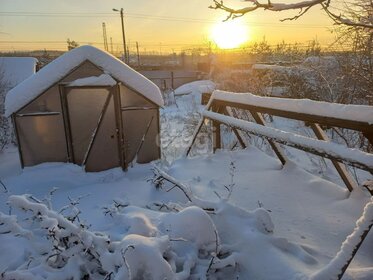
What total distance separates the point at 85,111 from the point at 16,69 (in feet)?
47.8

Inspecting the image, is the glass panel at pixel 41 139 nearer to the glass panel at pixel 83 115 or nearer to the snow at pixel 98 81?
the glass panel at pixel 83 115

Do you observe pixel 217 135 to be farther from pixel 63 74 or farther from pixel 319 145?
pixel 63 74

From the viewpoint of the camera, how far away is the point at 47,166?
709 cm

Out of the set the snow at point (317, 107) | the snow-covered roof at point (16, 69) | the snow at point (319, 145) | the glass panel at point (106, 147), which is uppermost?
the snow-covered roof at point (16, 69)

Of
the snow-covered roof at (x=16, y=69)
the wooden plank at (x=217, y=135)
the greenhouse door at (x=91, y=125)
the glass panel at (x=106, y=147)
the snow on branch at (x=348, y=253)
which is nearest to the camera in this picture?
the snow on branch at (x=348, y=253)

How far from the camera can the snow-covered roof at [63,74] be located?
6.77m

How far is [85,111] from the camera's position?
24.2 feet

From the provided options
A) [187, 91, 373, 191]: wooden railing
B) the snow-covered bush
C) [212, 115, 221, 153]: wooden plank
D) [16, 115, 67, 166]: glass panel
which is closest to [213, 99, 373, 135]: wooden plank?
[187, 91, 373, 191]: wooden railing

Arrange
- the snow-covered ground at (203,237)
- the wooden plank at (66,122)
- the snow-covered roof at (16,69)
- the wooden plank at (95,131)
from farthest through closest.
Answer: the snow-covered roof at (16,69) → the wooden plank at (95,131) → the wooden plank at (66,122) → the snow-covered ground at (203,237)

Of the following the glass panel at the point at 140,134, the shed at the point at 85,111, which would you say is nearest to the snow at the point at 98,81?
the shed at the point at 85,111

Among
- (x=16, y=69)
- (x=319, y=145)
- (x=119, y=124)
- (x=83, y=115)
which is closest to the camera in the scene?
(x=319, y=145)

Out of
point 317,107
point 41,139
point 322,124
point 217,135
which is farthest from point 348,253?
point 41,139

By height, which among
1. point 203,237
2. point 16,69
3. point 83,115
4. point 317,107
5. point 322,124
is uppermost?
point 16,69

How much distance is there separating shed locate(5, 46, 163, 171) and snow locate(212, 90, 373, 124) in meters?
4.21
